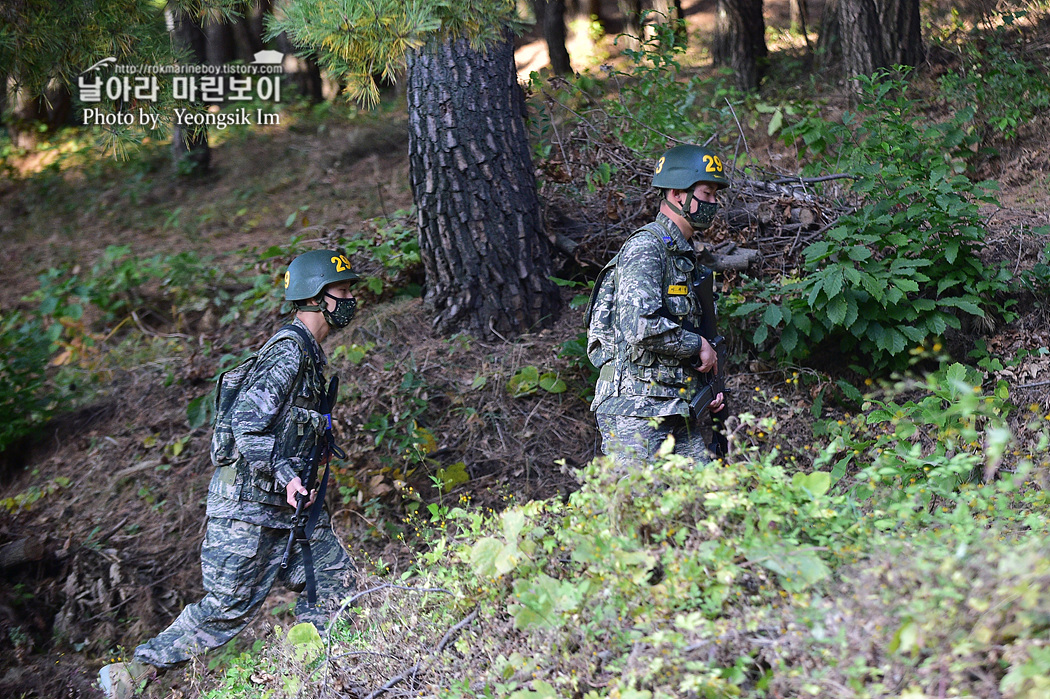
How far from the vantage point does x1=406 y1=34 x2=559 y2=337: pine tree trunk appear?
5723 mm

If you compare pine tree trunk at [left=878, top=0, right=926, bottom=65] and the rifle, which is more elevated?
pine tree trunk at [left=878, top=0, right=926, bottom=65]

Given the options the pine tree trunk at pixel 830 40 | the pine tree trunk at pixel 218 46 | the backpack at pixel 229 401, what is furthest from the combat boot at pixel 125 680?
the pine tree trunk at pixel 218 46

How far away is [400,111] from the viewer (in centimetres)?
1234

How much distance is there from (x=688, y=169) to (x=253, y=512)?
3074 mm

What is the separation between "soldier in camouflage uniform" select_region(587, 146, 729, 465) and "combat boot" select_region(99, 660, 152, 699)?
286 centimetres

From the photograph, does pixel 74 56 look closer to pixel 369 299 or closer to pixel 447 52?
pixel 447 52

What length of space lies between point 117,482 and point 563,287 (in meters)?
4.06

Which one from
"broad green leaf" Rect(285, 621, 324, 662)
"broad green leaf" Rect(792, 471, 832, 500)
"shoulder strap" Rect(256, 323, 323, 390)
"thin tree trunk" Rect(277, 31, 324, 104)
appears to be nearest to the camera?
"broad green leaf" Rect(792, 471, 832, 500)

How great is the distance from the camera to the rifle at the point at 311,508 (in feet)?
13.4

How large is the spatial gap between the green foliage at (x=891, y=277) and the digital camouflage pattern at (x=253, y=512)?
3.03 m

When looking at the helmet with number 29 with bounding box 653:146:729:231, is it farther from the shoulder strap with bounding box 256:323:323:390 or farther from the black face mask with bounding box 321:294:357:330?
the shoulder strap with bounding box 256:323:323:390

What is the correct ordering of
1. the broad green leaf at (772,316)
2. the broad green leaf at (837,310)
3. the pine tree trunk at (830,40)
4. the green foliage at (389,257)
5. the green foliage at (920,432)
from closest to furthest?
the green foliage at (920,432) → the broad green leaf at (837,310) → the broad green leaf at (772,316) → the green foliage at (389,257) → the pine tree trunk at (830,40)

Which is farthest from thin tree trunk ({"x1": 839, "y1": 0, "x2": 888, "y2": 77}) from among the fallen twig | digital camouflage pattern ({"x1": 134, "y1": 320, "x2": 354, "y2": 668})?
the fallen twig

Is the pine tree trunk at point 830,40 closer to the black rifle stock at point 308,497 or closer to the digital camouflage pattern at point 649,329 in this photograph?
the digital camouflage pattern at point 649,329
